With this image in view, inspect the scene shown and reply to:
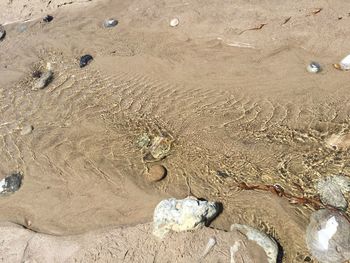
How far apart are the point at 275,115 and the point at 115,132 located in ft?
9.16

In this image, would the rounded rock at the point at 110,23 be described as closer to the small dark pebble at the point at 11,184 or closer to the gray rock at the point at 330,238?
the small dark pebble at the point at 11,184

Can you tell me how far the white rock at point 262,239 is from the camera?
4.79 meters

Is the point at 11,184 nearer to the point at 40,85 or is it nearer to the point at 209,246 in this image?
the point at 40,85

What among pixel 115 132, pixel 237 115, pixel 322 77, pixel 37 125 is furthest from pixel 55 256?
pixel 322 77

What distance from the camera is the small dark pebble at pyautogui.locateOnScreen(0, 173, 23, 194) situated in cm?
641

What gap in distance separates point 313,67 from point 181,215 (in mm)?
3909

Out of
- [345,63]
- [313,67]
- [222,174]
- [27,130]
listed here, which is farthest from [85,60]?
[345,63]

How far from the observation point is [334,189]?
214 inches

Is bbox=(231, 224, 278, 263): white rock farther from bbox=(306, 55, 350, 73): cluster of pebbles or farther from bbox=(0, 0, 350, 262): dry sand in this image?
bbox=(306, 55, 350, 73): cluster of pebbles

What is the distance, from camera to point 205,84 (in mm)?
7426

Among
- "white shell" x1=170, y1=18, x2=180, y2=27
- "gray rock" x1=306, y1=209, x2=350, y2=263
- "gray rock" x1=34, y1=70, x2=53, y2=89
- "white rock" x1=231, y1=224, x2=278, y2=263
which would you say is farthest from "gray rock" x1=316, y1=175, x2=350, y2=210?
"gray rock" x1=34, y1=70, x2=53, y2=89

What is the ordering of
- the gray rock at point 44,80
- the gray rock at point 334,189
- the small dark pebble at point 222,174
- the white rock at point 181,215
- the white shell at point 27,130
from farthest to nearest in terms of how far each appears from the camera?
the gray rock at point 44,80 → the white shell at point 27,130 → the small dark pebble at point 222,174 → the gray rock at point 334,189 → the white rock at point 181,215

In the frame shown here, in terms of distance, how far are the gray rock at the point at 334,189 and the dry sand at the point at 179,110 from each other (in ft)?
0.39

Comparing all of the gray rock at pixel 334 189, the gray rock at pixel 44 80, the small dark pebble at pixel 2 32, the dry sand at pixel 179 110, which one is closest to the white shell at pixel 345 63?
the dry sand at pixel 179 110
